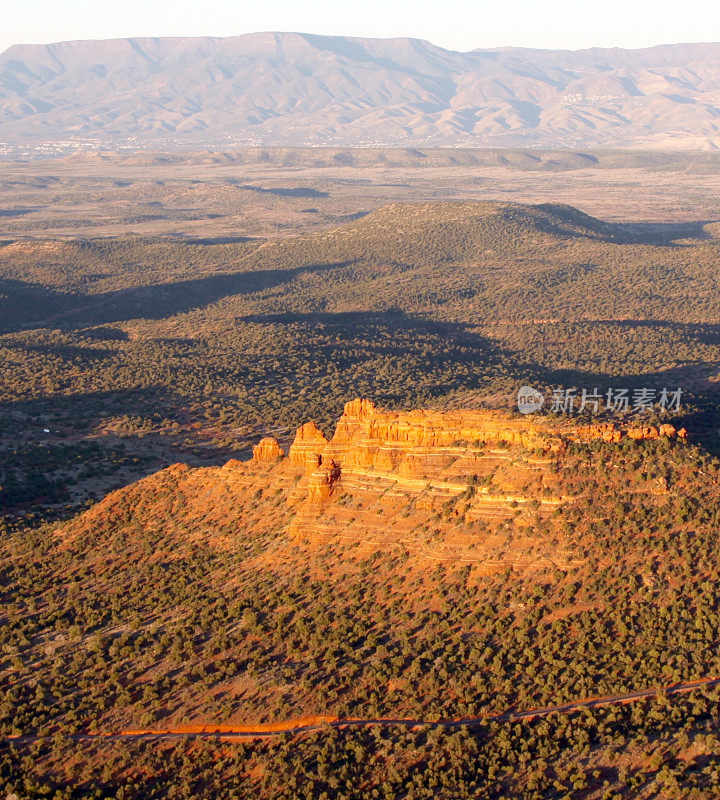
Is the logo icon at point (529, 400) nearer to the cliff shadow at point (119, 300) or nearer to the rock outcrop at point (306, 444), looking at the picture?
the rock outcrop at point (306, 444)

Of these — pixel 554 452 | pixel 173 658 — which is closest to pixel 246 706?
pixel 173 658

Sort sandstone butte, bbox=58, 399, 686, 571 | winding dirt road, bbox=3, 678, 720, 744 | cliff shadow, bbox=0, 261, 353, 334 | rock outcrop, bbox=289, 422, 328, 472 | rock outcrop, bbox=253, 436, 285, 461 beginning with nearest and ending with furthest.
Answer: winding dirt road, bbox=3, 678, 720, 744 → sandstone butte, bbox=58, 399, 686, 571 → rock outcrop, bbox=289, 422, 328, 472 → rock outcrop, bbox=253, 436, 285, 461 → cliff shadow, bbox=0, 261, 353, 334

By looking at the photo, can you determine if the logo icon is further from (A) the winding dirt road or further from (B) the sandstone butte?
(A) the winding dirt road

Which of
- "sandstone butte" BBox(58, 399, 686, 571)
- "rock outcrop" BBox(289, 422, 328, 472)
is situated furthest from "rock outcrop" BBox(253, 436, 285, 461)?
"rock outcrop" BBox(289, 422, 328, 472)

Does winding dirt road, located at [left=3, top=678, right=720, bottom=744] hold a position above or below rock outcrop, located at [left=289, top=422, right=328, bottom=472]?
below

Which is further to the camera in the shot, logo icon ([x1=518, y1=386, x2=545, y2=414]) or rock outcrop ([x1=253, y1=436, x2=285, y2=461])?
logo icon ([x1=518, y1=386, x2=545, y2=414])

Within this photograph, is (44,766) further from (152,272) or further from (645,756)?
(152,272)
